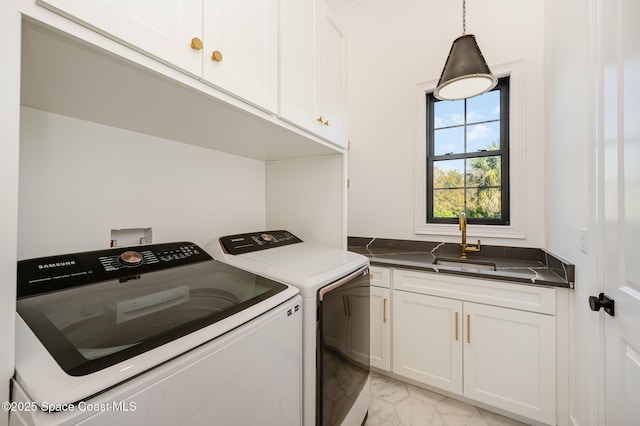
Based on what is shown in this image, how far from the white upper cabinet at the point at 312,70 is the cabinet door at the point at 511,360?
150cm

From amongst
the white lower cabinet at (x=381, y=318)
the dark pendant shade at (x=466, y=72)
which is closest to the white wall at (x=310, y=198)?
the white lower cabinet at (x=381, y=318)

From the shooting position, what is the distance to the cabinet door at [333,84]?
4.59 feet

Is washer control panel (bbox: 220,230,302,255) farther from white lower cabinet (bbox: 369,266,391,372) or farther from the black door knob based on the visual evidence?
the black door knob

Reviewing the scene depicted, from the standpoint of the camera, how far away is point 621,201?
37.7 inches

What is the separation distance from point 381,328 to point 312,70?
186 cm

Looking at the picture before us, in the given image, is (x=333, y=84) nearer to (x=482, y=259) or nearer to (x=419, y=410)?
(x=482, y=259)

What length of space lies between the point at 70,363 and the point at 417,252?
2408 millimetres

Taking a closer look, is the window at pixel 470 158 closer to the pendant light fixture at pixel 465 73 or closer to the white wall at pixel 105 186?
the pendant light fixture at pixel 465 73

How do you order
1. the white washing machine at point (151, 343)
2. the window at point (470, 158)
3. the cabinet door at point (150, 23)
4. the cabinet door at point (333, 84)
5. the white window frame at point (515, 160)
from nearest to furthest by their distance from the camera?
the white washing machine at point (151, 343)
the cabinet door at point (150, 23)
the cabinet door at point (333, 84)
the white window frame at point (515, 160)
the window at point (470, 158)

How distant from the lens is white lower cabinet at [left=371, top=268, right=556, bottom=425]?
1520 mm

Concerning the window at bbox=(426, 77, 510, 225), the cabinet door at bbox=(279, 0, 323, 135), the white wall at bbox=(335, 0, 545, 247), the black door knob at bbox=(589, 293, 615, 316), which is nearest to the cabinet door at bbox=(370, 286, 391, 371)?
the white wall at bbox=(335, 0, 545, 247)

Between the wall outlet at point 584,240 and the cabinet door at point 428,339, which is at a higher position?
the wall outlet at point 584,240

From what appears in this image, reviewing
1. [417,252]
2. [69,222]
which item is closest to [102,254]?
[69,222]

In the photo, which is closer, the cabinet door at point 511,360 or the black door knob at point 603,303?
the black door knob at point 603,303
